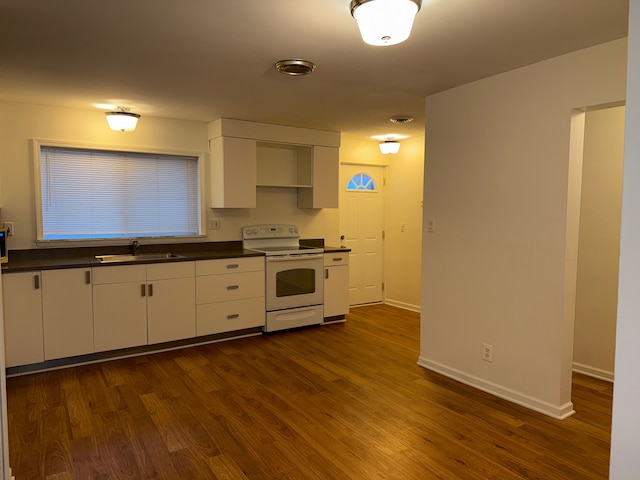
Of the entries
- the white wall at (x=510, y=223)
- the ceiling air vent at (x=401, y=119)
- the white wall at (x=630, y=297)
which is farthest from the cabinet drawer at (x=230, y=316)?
the white wall at (x=630, y=297)

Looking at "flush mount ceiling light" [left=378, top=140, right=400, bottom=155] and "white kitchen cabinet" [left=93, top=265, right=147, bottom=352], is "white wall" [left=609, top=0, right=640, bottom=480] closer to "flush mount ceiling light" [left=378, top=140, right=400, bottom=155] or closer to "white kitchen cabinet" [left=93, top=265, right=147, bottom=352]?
"white kitchen cabinet" [left=93, top=265, right=147, bottom=352]

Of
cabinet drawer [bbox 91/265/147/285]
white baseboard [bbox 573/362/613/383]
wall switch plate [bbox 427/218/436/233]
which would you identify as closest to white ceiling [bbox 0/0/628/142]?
wall switch plate [bbox 427/218/436/233]

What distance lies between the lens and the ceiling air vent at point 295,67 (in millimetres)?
2767

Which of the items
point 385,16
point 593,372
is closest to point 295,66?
point 385,16

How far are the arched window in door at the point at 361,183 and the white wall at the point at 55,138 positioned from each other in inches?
63.3

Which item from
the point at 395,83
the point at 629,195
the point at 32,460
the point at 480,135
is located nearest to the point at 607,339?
the point at 480,135

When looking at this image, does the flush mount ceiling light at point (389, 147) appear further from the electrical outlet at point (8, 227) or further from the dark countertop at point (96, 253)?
the electrical outlet at point (8, 227)

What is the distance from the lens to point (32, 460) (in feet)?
7.70

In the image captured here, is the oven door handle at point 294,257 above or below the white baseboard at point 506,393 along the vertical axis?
above

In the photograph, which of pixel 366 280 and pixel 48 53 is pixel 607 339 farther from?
pixel 48 53

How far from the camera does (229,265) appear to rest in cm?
452

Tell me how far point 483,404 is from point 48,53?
3.56 meters

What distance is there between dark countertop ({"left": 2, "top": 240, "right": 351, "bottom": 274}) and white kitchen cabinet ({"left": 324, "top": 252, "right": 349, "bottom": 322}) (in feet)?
0.47

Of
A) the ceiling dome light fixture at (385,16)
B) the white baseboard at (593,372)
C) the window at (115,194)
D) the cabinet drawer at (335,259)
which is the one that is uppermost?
the ceiling dome light fixture at (385,16)
